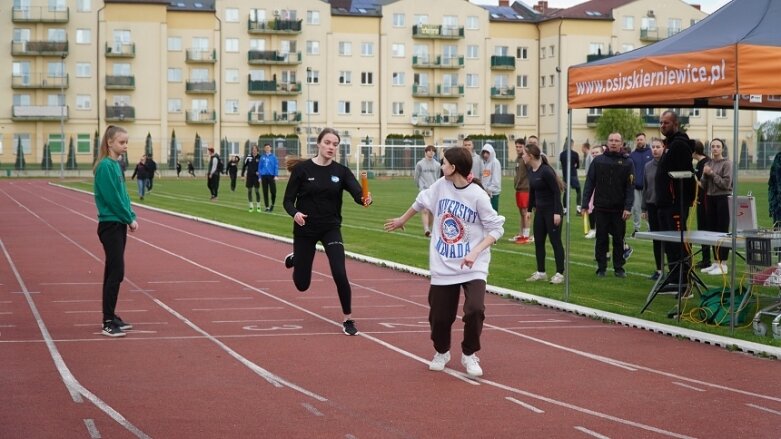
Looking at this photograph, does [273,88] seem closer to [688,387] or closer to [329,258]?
[329,258]

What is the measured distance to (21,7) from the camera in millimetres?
93500

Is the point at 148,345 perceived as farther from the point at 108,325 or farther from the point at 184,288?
the point at 184,288

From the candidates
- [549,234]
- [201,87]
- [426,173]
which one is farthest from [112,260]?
[201,87]

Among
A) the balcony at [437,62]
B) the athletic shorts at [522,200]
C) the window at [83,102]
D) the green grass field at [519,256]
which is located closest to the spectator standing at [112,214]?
the green grass field at [519,256]

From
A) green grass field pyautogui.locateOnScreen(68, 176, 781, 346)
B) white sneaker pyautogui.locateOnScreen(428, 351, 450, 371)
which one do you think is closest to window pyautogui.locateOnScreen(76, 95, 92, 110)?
green grass field pyautogui.locateOnScreen(68, 176, 781, 346)

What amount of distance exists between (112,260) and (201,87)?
280ft

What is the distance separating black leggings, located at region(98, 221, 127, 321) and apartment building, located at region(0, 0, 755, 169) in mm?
77623

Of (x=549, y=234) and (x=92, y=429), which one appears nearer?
(x=92, y=429)

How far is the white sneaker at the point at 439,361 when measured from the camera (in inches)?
385

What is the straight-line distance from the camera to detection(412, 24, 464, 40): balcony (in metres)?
98.8

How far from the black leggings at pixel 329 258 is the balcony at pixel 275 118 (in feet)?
281

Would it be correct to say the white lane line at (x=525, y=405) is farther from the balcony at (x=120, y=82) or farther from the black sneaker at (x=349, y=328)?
the balcony at (x=120, y=82)

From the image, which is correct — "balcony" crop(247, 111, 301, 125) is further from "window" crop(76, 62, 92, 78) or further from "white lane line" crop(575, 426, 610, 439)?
"white lane line" crop(575, 426, 610, 439)

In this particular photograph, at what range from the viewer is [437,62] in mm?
99938
